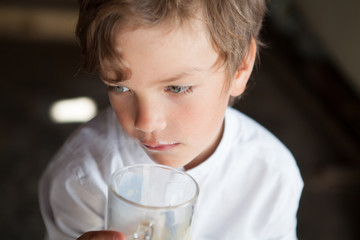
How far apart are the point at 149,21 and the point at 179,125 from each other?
6.6 inches

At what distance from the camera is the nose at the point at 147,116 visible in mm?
699

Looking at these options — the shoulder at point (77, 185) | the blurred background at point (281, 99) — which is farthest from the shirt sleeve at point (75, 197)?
the blurred background at point (281, 99)

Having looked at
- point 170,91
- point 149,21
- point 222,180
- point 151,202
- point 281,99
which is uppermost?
point 149,21

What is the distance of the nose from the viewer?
70cm

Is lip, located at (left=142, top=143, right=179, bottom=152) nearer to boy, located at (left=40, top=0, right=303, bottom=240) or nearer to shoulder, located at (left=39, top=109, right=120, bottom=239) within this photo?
boy, located at (left=40, top=0, right=303, bottom=240)

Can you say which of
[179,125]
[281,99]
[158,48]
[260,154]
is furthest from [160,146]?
[281,99]

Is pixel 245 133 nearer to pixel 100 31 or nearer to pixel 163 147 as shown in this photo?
pixel 163 147

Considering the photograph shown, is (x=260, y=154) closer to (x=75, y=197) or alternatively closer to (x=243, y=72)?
(x=243, y=72)

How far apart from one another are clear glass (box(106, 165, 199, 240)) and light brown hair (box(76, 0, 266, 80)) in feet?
0.47

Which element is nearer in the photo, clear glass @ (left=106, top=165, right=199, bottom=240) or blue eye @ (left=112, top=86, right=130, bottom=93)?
clear glass @ (left=106, top=165, right=199, bottom=240)

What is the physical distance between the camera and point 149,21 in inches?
26.0

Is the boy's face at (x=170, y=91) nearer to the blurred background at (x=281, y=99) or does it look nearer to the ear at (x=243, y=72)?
the ear at (x=243, y=72)

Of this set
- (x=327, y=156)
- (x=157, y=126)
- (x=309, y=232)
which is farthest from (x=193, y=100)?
(x=327, y=156)

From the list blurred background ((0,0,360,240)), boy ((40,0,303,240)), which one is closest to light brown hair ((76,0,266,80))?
boy ((40,0,303,240))
